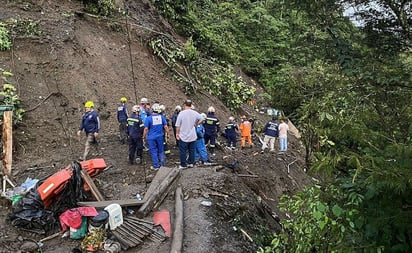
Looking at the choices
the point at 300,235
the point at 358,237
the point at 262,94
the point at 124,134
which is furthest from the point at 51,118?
the point at 262,94

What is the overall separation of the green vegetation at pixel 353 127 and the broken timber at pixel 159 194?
289cm

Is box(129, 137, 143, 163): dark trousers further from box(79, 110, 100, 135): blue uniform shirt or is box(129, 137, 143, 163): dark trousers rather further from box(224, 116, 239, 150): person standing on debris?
box(224, 116, 239, 150): person standing on debris

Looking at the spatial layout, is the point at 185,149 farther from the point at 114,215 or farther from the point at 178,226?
the point at 114,215

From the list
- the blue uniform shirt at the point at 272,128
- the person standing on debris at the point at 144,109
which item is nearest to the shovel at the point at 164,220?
the person standing on debris at the point at 144,109

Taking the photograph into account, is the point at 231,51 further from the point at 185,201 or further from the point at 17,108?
the point at 185,201

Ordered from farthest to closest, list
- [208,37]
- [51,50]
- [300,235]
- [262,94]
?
[262,94], [208,37], [51,50], [300,235]

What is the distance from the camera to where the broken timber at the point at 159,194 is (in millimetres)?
7774

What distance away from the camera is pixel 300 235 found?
470 cm

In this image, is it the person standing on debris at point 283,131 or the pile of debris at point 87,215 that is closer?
the pile of debris at point 87,215

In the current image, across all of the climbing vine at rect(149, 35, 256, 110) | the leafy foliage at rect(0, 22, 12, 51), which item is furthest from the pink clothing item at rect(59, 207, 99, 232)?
the climbing vine at rect(149, 35, 256, 110)

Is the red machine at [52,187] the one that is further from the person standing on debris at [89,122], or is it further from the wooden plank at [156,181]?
the person standing on debris at [89,122]

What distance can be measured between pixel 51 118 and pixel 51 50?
3.24m

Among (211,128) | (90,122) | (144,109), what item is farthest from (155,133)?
(211,128)

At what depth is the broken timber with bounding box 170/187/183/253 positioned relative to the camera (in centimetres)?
665
